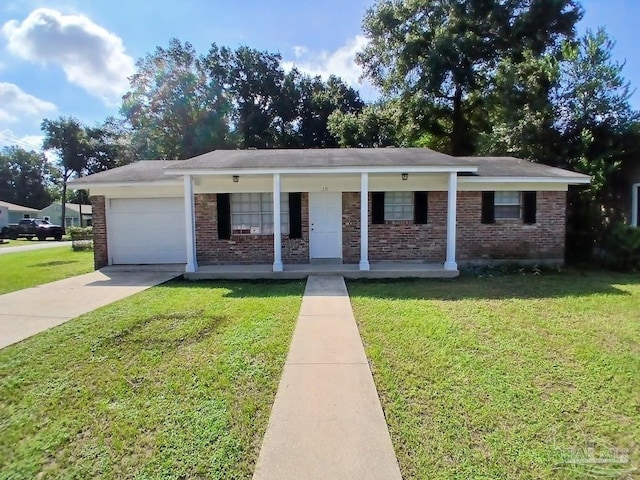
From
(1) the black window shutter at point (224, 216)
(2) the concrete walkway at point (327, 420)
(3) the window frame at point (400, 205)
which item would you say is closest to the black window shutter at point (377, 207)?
(3) the window frame at point (400, 205)

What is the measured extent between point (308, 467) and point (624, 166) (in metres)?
14.7

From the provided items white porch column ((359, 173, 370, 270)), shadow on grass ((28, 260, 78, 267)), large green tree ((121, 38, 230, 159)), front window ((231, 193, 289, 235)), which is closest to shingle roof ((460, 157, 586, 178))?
white porch column ((359, 173, 370, 270))

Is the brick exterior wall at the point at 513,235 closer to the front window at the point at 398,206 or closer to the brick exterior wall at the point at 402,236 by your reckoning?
the brick exterior wall at the point at 402,236

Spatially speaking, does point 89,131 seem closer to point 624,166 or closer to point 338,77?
point 338,77

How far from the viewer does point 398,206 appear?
10.7 metres

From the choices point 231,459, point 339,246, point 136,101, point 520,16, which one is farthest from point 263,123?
point 231,459

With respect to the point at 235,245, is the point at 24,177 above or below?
above

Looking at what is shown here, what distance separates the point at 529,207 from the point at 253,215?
8.28 meters

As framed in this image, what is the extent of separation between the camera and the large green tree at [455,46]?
19.4 m

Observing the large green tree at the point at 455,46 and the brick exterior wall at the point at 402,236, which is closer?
the brick exterior wall at the point at 402,236

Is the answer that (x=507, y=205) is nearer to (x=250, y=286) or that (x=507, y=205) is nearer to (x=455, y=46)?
(x=250, y=286)

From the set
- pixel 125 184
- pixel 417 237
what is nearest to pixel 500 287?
pixel 417 237

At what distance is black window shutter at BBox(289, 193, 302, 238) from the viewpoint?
416 inches

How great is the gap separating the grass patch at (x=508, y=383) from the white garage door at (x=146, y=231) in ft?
22.9
